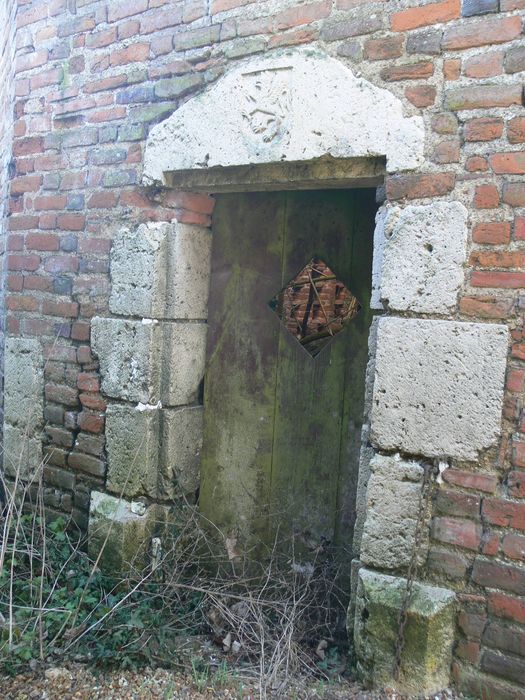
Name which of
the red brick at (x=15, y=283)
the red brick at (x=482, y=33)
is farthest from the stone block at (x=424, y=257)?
the red brick at (x=15, y=283)

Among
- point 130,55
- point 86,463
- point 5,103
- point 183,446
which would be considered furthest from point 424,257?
point 5,103

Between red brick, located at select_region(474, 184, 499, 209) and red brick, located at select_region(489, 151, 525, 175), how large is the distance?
67mm

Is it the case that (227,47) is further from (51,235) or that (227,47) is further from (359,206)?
(51,235)

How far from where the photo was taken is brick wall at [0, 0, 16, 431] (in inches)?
142

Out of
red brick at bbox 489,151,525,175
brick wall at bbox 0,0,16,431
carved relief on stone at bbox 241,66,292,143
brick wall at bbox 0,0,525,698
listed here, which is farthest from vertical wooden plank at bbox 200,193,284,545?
brick wall at bbox 0,0,16,431

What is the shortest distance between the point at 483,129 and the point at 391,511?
4.99ft

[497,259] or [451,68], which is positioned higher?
[451,68]

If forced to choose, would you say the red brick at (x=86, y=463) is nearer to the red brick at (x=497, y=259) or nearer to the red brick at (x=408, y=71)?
the red brick at (x=497, y=259)

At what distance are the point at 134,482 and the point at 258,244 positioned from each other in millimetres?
1428

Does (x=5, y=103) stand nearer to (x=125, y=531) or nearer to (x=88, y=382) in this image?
(x=88, y=382)

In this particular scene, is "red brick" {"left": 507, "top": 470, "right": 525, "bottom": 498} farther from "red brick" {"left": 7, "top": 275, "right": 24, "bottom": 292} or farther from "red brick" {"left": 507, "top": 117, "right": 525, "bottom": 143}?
"red brick" {"left": 7, "top": 275, "right": 24, "bottom": 292}

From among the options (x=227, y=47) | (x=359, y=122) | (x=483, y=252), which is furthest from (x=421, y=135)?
(x=227, y=47)

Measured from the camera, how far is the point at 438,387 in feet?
7.50

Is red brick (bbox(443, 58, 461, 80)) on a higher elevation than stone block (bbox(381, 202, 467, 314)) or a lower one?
higher
